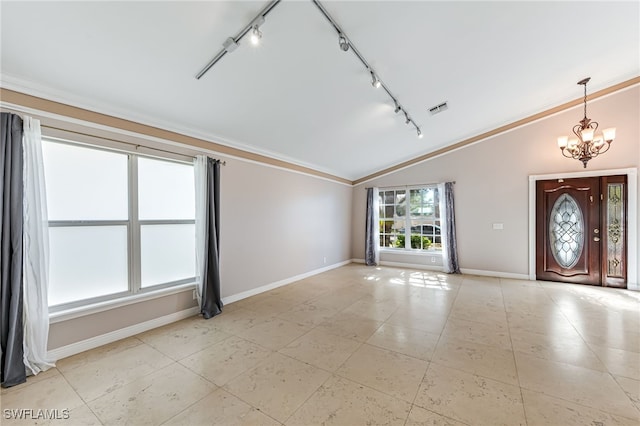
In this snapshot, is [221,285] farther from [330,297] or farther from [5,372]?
[5,372]

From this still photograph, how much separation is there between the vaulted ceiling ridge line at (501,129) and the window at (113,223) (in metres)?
5.09

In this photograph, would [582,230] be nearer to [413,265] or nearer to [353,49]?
[413,265]

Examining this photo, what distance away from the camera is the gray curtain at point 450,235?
→ 5.98 meters

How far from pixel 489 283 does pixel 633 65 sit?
4.30m

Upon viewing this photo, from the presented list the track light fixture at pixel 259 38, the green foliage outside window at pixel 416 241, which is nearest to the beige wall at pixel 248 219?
the track light fixture at pixel 259 38

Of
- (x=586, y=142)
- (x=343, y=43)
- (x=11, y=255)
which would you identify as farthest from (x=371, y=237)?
(x=11, y=255)

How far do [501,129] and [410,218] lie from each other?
9.32 ft

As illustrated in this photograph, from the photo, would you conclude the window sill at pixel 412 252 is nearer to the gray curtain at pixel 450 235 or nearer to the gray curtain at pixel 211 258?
the gray curtain at pixel 450 235

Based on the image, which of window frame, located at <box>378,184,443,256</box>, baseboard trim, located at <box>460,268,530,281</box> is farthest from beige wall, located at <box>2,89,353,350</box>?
baseboard trim, located at <box>460,268,530,281</box>

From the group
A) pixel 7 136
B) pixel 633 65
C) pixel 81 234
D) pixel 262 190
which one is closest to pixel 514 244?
pixel 633 65

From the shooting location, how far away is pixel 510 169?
5.49 m

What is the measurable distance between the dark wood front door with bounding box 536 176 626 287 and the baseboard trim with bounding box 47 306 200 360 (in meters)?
6.78

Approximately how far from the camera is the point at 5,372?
206 centimetres

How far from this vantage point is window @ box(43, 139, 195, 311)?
8.19 ft
